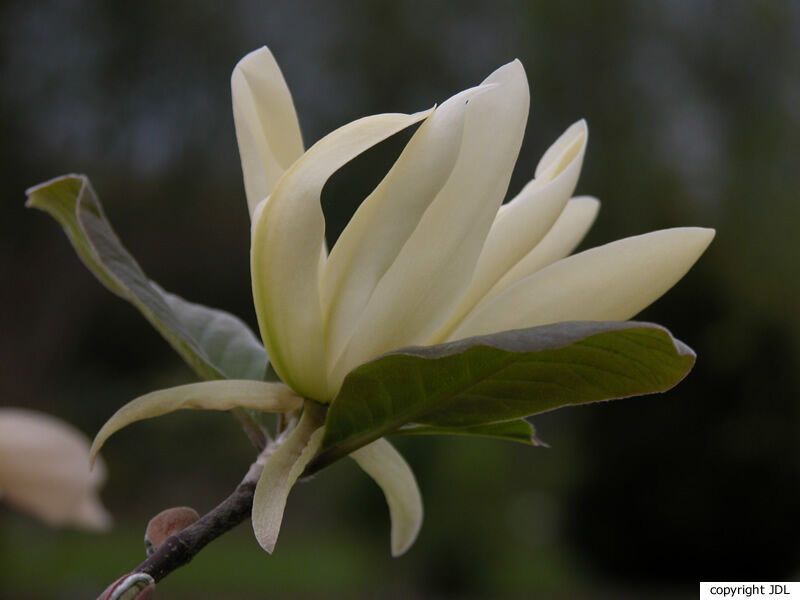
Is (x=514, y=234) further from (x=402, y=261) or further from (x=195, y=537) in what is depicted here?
(x=195, y=537)

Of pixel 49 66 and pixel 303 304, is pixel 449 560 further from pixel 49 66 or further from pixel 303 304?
pixel 303 304

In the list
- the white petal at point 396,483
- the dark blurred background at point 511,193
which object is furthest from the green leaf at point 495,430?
the dark blurred background at point 511,193

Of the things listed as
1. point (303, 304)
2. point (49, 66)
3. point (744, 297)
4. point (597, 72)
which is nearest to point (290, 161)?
point (303, 304)

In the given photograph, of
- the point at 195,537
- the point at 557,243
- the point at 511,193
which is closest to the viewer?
the point at 195,537

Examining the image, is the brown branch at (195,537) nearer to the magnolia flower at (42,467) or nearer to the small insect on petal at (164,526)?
the small insect on petal at (164,526)

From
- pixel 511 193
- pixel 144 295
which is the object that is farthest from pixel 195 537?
pixel 511 193

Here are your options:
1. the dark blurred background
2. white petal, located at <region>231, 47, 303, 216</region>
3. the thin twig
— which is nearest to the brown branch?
the thin twig
